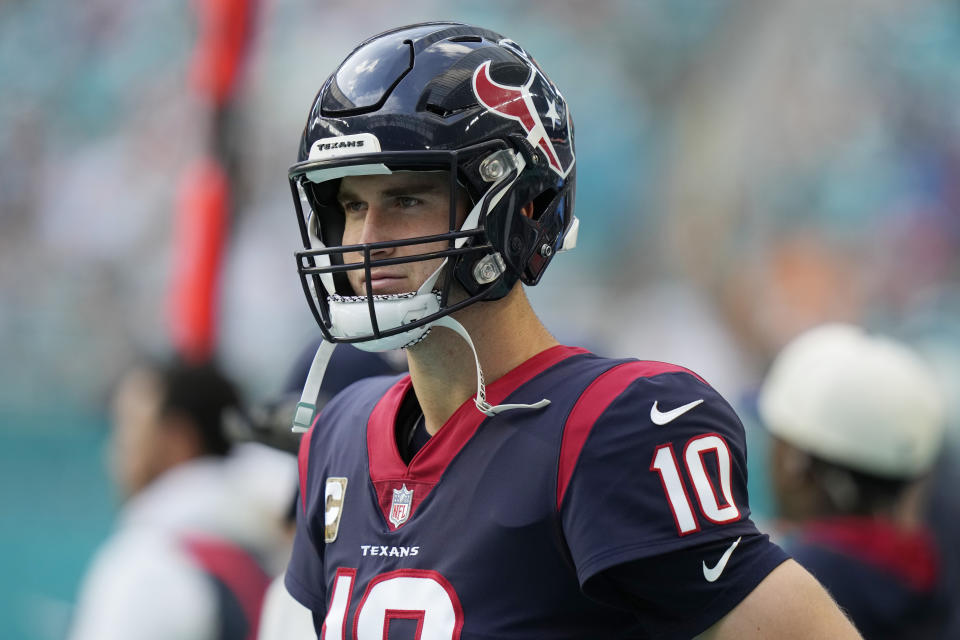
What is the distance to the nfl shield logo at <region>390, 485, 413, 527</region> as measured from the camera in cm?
149

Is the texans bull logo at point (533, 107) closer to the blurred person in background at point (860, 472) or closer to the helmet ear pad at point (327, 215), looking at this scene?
the helmet ear pad at point (327, 215)

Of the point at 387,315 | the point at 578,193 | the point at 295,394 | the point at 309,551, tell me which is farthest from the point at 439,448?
the point at 578,193

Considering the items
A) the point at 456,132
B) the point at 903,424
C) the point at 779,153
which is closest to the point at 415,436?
the point at 456,132

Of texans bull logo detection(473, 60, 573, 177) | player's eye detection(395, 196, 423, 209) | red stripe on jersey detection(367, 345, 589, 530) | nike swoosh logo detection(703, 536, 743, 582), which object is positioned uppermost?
texans bull logo detection(473, 60, 573, 177)

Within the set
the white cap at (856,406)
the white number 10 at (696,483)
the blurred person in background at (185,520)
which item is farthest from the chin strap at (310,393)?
the white cap at (856,406)

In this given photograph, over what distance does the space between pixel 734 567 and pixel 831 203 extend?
774cm

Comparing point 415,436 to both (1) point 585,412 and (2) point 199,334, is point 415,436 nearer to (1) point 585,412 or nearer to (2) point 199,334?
(1) point 585,412

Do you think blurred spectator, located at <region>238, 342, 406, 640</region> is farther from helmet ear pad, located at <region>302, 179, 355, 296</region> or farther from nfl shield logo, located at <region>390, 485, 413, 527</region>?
nfl shield logo, located at <region>390, 485, 413, 527</region>

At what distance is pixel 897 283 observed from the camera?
8.02m

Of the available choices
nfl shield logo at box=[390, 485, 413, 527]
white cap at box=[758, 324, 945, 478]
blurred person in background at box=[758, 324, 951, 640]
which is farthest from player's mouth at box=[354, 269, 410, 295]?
white cap at box=[758, 324, 945, 478]

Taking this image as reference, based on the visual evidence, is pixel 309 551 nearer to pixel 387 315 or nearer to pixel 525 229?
pixel 387 315

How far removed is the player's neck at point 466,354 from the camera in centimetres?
157

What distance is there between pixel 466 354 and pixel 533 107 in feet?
1.18

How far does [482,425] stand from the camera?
1.49 metres
